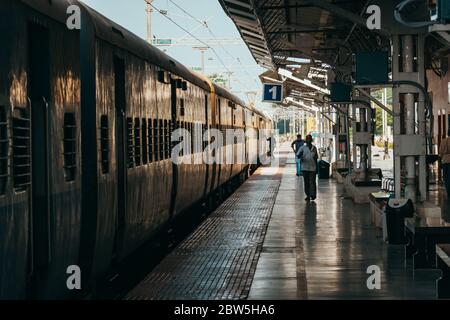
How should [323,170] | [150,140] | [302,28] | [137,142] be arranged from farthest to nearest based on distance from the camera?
[323,170], [302,28], [150,140], [137,142]

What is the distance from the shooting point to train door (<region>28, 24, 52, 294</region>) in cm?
672

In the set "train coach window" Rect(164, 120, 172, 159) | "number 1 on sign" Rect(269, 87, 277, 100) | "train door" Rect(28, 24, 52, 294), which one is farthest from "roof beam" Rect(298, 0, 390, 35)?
"number 1 on sign" Rect(269, 87, 277, 100)

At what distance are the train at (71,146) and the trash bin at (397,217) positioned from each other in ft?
11.2

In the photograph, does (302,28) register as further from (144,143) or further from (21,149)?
(21,149)

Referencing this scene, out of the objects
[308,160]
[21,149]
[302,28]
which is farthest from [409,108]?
[21,149]

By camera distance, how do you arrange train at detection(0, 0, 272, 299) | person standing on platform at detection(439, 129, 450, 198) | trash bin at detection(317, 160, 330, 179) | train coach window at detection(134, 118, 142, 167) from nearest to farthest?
train at detection(0, 0, 272, 299) < train coach window at detection(134, 118, 142, 167) < person standing on platform at detection(439, 129, 450, 198) < trash bin at detection(317, 160, 330, 179)

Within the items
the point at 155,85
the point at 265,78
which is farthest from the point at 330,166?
the point at 155,85

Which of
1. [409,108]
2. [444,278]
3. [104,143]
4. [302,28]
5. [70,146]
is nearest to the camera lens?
[70,146]

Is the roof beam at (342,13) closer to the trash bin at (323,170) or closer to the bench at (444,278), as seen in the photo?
the bench at (444,278)

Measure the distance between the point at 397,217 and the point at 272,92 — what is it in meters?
18.9

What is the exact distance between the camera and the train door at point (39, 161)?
6719 millimetres

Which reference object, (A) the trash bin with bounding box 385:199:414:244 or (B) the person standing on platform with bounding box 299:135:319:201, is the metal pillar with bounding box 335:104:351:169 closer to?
(B) the person standing on platform with bounding box 299:135:319:201

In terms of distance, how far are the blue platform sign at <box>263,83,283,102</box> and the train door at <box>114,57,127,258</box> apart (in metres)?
22.3

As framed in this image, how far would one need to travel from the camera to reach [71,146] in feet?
25.2
